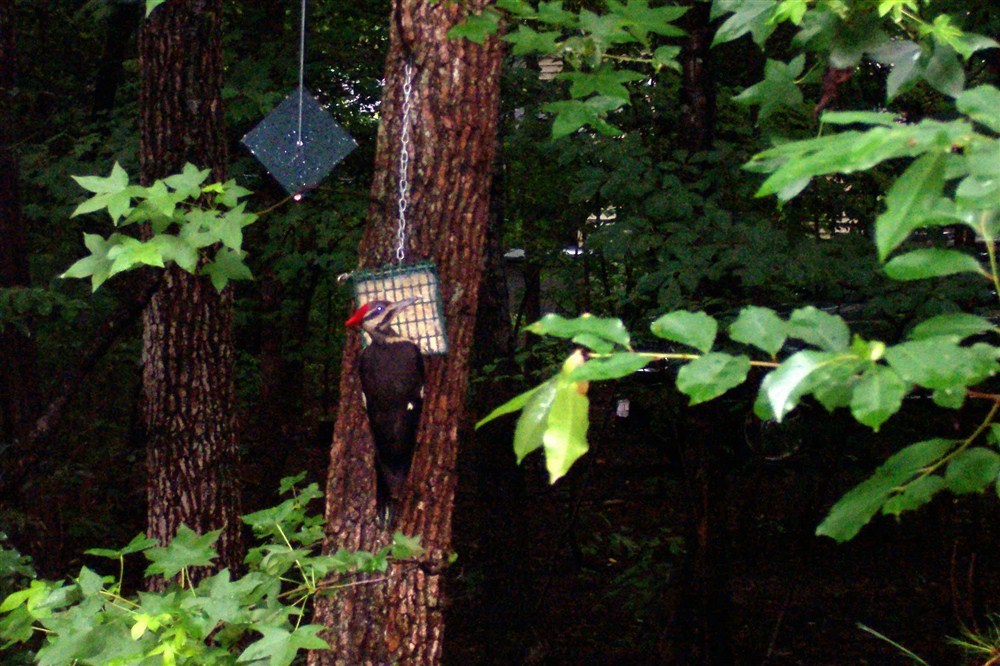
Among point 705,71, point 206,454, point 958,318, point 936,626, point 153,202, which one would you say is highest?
point 705,71

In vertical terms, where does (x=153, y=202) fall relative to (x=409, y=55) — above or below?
below

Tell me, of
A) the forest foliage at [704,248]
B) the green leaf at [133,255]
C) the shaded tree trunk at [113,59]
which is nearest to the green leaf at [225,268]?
the forest foliage at [704,248]

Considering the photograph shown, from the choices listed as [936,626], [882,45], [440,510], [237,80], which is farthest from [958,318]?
[936,626]

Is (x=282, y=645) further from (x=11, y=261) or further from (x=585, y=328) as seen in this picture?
(x=11, y=261)

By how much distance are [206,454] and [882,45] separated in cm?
406

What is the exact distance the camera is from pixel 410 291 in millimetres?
3166

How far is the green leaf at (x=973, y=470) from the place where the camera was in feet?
5.57

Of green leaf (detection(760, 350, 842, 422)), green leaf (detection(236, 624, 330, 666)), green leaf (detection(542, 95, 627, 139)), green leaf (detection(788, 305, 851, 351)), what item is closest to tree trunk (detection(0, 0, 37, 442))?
green leaf (detection(236, 624, 330, 666))

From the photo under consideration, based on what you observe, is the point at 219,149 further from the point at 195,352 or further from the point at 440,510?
the point at 440,510

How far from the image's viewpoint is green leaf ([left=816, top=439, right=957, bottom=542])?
5.43ft

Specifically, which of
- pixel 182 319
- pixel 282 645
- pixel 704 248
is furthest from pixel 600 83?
pixel 182 319

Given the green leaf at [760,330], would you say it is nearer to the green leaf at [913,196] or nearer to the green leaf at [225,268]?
the green leaf at [913,196]

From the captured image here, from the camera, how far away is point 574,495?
21.5 feet

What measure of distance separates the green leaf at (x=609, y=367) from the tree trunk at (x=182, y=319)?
4.09 m
